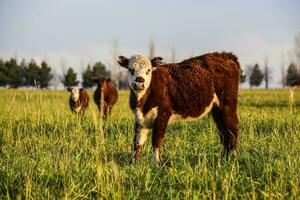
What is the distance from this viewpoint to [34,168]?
5.47 metres

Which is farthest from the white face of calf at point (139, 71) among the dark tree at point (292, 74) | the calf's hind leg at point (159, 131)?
the dark tree at point (292, 74)

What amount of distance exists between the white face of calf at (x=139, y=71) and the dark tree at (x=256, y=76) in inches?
3906

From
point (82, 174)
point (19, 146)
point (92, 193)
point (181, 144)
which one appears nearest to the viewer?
point (92, 193)

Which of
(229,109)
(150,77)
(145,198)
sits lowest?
(145,198)

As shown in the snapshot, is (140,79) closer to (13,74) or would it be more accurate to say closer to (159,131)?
(159,131)

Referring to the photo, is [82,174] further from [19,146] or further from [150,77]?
[150,77]

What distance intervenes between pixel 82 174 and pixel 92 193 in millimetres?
498

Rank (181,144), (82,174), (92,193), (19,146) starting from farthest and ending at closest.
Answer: (181,144), (19,146), (82,174), (92,193)

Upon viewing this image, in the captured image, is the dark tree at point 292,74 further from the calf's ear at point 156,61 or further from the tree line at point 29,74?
the calf's ear at point 156,61

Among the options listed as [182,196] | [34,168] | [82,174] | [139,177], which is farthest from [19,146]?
[182,196]

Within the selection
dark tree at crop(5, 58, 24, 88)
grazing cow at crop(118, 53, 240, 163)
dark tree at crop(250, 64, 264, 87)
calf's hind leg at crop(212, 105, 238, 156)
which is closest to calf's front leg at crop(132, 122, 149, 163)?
grazing cow at crop(118, 53, 240, 163)

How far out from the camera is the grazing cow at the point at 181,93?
7.24 meters

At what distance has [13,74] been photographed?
86375 mm

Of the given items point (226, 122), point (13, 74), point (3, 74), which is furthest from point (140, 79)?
point (13, 74)
